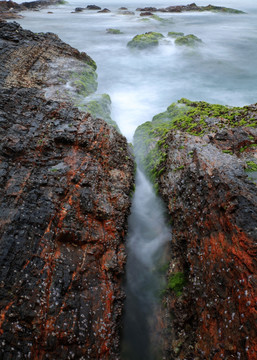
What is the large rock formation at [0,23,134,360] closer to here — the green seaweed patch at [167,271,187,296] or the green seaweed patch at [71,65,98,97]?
the green seaweed patch at [167,271,187,296]

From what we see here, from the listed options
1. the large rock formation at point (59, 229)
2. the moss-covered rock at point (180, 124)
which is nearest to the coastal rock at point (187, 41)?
the moss-covered rock at point (180, 124)

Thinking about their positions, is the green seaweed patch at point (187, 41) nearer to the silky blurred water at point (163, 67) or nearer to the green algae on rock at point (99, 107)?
the silky blurred water at point (163, 67)

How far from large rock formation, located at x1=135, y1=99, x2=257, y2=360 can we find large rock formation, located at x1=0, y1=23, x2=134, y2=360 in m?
1.36

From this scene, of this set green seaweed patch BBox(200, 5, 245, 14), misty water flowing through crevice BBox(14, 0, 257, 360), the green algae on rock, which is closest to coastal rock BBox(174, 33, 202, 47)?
misty water flowing through crevice BBox(14, 0, 257, 360)

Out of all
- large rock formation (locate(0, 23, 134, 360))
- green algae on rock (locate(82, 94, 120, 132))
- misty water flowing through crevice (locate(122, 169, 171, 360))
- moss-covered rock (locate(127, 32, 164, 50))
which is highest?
moss-covered rock (locate(127, 32, 164, 50))

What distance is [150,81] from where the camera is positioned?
57.6ft

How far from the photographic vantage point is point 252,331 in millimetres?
3355

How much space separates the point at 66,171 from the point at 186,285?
13.1ft

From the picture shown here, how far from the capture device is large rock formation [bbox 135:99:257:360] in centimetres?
372

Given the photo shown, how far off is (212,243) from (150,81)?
15697 millimetres

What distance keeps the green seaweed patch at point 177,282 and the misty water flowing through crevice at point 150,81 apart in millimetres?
460

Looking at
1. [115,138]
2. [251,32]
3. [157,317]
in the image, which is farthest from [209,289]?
[251,32]

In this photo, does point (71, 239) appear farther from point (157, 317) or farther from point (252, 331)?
point (252, 331)

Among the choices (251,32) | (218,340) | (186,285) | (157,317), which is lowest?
(157,317)
